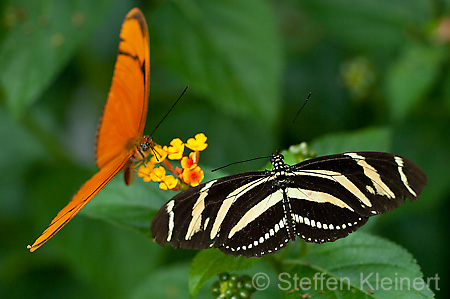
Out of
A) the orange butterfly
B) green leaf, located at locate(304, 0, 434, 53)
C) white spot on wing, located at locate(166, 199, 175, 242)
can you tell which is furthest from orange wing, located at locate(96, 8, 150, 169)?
green leaf, located at locate(304, 0, 434, 53)

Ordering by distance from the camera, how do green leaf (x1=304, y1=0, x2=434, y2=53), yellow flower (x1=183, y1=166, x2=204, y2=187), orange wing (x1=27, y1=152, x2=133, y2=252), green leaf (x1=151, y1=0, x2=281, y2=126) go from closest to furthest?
1. orange wing (x1=27, y1=152, x2=133, y2=252)
2. yellow flower (x1=183, y1=166, x2=204, y2=187)
3. green leaf (x1=151, y1=0, x2=281, y2=126)
4. green leaf (x1=304, y1=0, x2=434, y2=53)

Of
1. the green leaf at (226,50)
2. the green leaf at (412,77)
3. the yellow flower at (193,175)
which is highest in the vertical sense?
the green leaf at (412,77)

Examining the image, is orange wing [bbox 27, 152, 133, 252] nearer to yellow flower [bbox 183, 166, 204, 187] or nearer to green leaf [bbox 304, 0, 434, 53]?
yellow flower [bbox 183, 166, 204, 187]

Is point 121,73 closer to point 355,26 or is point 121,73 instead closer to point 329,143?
point 329,143

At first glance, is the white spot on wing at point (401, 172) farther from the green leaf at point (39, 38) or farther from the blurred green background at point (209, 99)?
the green leaf at point (39, 38)

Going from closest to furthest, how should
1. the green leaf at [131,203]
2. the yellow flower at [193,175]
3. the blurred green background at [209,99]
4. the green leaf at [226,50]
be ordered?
1. the yellow flower at [193,175]
2. the green leaf at [131,203]
3. the blurred green background at [209,99]
4. the green leaf at [226,50]

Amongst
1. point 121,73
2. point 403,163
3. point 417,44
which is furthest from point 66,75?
point 403,163

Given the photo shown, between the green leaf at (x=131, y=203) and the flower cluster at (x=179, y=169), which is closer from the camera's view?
the flower cluster at (x=179, y=169)

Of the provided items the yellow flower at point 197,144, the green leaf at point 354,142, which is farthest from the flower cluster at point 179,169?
the green leaf at point 354,142
